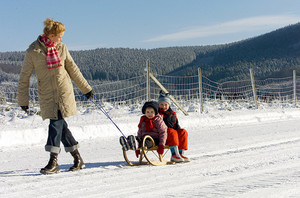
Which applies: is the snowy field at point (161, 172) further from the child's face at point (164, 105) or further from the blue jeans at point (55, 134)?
the child's face at point (164, 105)

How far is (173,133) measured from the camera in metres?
5.64

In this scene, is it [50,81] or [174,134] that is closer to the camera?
[50,81]

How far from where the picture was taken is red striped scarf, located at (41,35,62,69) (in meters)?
4.87

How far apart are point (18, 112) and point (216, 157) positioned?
10486 mm

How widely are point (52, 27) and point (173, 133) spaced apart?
2.22 m

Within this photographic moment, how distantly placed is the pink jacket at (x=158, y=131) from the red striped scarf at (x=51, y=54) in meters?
1.55

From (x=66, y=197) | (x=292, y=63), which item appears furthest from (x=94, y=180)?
(x=292, y=63)


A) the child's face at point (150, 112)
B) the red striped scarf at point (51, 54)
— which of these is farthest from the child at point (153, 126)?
the red striped scarf at point (51, 54)

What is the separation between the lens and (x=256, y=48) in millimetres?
132375

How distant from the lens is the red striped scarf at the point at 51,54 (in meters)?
4.87

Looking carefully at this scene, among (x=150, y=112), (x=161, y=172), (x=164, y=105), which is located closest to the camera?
(x=161, y=172)

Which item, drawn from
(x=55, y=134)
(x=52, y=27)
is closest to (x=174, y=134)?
(x=55, y=134)

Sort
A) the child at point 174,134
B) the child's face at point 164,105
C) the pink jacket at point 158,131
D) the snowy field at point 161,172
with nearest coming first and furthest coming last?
the snowy field at point 161,172, the pink jacket at point 158,131, the child at point 174,134, the child's face at point 164,105

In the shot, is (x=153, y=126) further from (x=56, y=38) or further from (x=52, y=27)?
(x=52, y=27)
